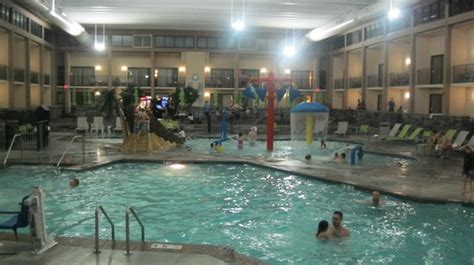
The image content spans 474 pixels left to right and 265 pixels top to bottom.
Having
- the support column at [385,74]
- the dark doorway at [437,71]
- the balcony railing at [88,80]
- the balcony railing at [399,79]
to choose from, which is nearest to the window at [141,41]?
the balcony railing at [88,80]

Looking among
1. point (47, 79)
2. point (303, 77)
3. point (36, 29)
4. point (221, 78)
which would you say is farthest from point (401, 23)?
point (47, 79)

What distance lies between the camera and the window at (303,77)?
47.0m

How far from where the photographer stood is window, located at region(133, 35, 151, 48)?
145 feet

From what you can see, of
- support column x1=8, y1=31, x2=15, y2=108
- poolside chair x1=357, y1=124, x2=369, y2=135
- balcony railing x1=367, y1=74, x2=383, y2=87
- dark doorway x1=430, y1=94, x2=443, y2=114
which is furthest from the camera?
balcony railing x1=367, y1=74, x2=383, y2=87

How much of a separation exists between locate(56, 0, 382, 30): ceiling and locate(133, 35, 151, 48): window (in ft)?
14.2

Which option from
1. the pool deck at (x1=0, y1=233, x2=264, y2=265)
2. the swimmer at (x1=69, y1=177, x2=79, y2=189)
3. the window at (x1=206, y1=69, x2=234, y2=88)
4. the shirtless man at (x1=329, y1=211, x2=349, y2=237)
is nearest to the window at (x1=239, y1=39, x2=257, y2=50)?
the window at (x1=206, y1=69, x2=234, y2=88)

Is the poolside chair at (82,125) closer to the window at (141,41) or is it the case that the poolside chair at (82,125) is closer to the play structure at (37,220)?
the window at (141,41)

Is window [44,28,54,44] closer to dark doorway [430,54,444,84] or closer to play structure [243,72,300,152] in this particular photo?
play structure [243,72,300,152]

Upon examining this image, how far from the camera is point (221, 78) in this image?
46406 millimetres

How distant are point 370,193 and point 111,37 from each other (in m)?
35.9

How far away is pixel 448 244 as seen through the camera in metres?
9.07

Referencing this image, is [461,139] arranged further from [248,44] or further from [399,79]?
[248,44]

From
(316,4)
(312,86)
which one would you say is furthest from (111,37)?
(316,4)

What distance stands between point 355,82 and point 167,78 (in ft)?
54.9
